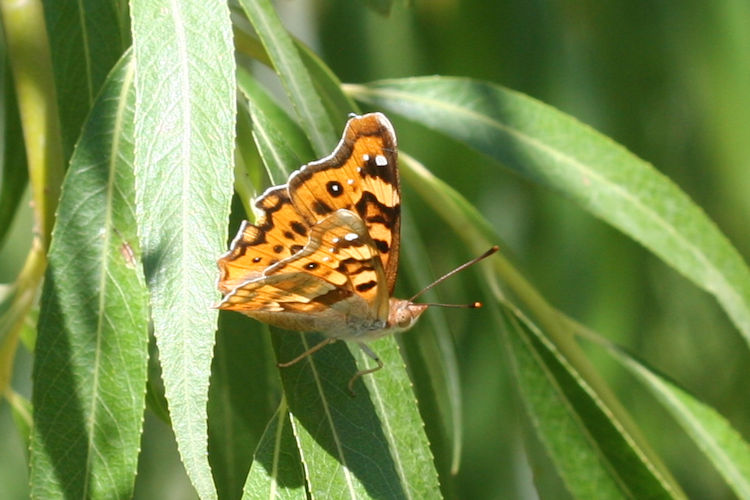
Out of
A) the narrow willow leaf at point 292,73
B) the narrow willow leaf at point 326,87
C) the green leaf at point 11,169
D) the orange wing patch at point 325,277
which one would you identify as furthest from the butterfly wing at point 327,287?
the green leaf at point 11,169

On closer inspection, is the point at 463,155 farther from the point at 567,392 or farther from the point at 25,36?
the point at 25,36

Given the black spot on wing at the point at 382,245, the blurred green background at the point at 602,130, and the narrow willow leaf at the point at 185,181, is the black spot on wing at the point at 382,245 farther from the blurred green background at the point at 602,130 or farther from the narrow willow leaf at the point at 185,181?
the blurred green background at the point at 602,130

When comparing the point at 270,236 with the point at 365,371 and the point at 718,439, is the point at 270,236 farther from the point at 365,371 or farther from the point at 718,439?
the point at 718,439

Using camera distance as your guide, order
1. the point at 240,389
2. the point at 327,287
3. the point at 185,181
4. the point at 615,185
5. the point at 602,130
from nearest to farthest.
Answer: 1. the point at 185,181
2. the point at 327,287
3. the point at 240,389
4. the point at 615,185
5. the point at 602,130

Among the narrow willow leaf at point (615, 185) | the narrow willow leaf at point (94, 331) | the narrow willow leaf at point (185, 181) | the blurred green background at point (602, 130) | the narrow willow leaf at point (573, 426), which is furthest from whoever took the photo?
the blurred green background at point (602, 130)

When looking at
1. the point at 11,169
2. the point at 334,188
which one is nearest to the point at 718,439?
the point at 334,188

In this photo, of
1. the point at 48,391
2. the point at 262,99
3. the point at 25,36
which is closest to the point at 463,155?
the point at 262,99
